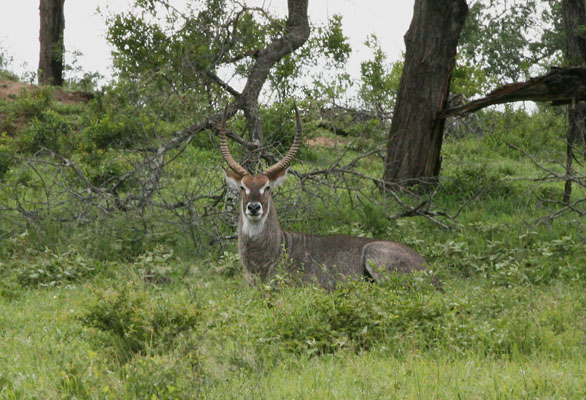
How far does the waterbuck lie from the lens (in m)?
6.77

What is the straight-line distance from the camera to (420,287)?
5734mm

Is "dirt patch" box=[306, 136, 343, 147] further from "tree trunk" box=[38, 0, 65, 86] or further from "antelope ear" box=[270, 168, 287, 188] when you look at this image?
"tree trunk" box=[38, 0, 65, 86]

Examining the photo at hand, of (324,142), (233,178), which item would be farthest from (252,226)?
(324,142)

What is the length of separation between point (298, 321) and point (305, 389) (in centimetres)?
118

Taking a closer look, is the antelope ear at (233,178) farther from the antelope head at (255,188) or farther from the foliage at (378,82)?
the foliage at (378,82)

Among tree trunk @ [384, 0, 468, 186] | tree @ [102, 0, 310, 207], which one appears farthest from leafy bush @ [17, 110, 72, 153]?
tree trunk @ [384, 0, 468, 186]

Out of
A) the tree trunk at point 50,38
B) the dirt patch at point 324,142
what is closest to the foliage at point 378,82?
the dirt patch at point 324,142

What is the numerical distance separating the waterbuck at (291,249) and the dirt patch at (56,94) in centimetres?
1055

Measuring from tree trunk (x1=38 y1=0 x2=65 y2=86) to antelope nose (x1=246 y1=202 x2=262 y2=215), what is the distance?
43.9 ft

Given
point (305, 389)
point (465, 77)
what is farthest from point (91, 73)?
point (305, 389)

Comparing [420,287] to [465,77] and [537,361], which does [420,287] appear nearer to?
[537,361]

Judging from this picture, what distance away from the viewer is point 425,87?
10.0 m

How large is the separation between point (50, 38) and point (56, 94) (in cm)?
245

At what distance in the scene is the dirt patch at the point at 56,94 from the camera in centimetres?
1599
